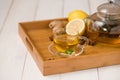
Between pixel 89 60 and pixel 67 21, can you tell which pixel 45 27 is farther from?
pixel 89 60

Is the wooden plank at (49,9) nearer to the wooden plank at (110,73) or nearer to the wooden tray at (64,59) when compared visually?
the wooden tray at (64,59)

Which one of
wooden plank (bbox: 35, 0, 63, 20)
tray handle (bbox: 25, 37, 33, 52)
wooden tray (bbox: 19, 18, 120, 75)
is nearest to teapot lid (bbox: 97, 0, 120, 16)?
wooden tray (bbox: 19, 18, 120, 75)

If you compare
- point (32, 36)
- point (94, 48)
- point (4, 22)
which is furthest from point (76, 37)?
point (4, 22)

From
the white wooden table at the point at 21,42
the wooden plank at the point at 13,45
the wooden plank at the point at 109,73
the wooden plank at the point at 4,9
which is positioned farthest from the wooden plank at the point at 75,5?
the wooden plank at the point at 109,73

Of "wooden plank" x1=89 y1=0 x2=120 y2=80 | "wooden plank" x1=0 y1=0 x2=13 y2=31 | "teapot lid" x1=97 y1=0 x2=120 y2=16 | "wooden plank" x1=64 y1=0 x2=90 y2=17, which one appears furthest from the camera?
"wooden plank" x1=64 y1=0 x2=90 y2=17

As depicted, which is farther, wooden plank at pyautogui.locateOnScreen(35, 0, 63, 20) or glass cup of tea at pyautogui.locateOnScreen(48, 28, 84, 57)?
wooden plank at pyautogui.locateOnScreen(35, 0, 63, 20)

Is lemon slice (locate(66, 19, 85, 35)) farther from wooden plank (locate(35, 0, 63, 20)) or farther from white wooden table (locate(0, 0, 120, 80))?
wooden plank (locate(35, 0, 63, 20))
